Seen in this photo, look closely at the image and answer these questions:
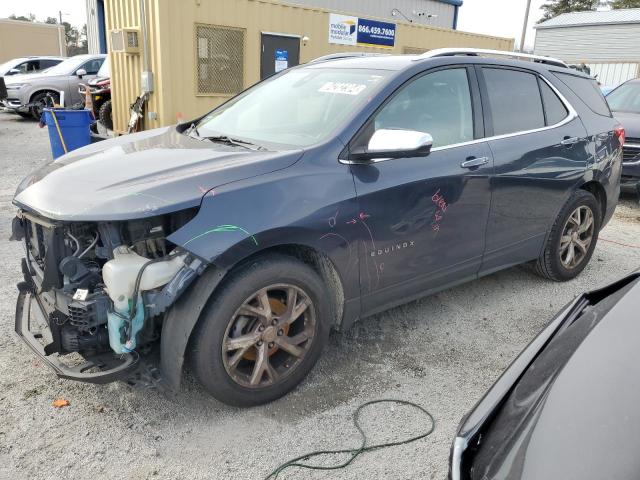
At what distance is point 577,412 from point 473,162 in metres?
2.29

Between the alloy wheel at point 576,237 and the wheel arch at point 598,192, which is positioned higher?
the wheel arch at point 598,192

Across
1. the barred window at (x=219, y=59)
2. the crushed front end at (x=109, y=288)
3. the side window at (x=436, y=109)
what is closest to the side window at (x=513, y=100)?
the side window at (x=436, y=109)

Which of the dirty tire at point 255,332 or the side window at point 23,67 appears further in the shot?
the side window at point 23,67

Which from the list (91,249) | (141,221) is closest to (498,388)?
(141,221)

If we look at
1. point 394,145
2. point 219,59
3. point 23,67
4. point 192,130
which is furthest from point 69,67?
point 394,145

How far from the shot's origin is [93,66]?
50.6 ft

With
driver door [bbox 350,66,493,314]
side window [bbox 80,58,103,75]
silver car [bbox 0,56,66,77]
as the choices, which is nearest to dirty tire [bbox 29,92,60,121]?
side window [bbox 80,58,103,75]

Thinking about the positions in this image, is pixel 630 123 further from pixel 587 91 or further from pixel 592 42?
pixel 592 42

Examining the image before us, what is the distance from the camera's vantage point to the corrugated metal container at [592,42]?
34.3 meters

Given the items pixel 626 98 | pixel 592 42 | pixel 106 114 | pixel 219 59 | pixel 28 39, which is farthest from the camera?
pixel 592 42

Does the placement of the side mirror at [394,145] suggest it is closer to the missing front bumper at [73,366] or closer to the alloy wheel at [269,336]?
the alloy wheel at [269,336]

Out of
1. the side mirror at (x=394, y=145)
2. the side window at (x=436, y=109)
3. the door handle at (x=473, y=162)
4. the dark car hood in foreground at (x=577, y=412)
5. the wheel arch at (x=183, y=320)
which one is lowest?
the wheel arch at (x=183, y=320)

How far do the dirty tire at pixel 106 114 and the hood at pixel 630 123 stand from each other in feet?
30.0

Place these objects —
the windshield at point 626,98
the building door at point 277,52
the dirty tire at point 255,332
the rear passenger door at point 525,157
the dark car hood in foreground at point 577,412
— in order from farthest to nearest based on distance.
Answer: the building door at point 277,52, the windshield at point 626,98, the rear passenger door at point 525,157, the dirty tire at point 255,332, the dark car hood in foreground at point 577,412
